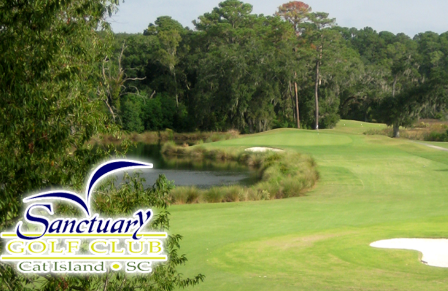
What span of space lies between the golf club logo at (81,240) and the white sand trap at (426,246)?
6.13m

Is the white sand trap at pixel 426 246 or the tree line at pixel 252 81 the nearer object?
the white sand trap at pixel 426 246

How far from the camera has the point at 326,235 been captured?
12.6m

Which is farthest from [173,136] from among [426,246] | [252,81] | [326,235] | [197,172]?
[426,246]

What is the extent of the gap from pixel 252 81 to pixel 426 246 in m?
49.1

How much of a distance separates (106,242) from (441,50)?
9516cm

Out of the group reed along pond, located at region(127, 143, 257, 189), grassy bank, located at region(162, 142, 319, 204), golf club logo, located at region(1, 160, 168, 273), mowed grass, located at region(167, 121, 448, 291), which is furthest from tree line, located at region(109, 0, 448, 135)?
golf club logo, located at region(1, 160, 168, 273)

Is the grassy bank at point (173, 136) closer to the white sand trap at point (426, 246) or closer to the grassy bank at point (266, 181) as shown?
the grassy bank at point (266, 181)

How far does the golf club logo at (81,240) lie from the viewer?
6.04 metres

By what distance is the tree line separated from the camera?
58.9 m

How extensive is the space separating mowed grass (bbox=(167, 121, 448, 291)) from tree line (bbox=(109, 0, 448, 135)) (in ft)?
95.8

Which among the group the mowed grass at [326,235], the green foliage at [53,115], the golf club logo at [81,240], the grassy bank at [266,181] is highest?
the green foliage at [53,115]

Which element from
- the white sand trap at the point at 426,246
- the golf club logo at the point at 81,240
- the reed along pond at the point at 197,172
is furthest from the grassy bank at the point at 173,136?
the golf club logo at the point at 81,240

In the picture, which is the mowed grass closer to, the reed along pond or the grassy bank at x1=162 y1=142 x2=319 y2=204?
the grassy bank at x1=162 y1=142 x2=319 y2=204

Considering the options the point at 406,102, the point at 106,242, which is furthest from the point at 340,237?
the point at 406,102
